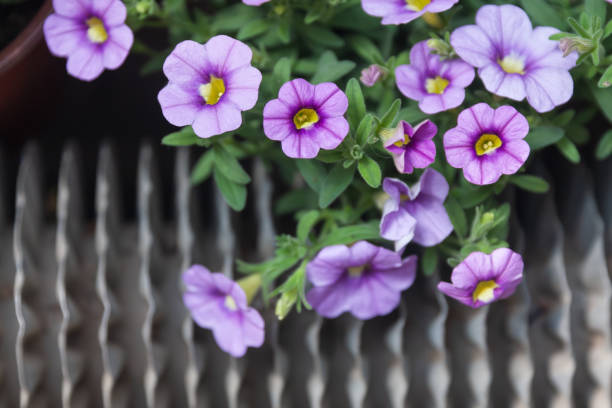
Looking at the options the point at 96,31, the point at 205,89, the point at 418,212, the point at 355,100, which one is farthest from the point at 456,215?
the point at 96,31

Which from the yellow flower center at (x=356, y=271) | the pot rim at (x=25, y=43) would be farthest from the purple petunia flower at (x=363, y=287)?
the pot rim at (x=25, y=43)

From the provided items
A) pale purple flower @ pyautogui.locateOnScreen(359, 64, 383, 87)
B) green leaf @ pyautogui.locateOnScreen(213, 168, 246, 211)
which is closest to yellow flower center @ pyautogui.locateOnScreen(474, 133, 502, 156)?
pale purple flower @ pyautogui.locateOnScreen(359, 64, 383, 87)

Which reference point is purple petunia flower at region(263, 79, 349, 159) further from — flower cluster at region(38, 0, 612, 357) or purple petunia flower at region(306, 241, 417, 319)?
purple petunia flower at region(306, 241, 417, 319)

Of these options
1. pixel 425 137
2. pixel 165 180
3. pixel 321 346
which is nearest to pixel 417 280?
pixel 321 346

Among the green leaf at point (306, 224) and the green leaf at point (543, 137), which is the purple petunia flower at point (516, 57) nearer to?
the green leaf at point (543, 137)

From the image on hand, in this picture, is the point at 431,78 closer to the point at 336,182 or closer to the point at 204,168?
the point at 336,182

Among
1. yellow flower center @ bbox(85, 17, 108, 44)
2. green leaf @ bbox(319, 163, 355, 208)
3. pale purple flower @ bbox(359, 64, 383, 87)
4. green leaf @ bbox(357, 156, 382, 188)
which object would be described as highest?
yellow flower center @ bbox(85, 17, 108, 44)

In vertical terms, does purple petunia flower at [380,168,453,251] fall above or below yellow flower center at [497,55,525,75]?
below

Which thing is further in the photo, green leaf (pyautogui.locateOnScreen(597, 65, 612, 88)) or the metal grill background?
the metal grill background
